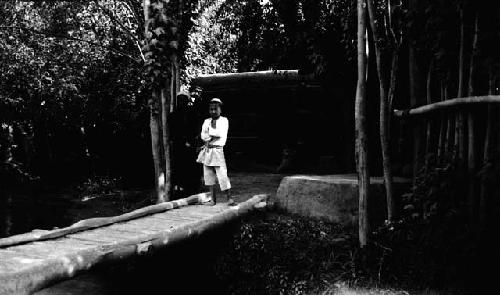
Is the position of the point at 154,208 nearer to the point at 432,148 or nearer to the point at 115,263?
the point at 115,263

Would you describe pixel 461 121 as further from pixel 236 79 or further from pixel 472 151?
pixel 236 79

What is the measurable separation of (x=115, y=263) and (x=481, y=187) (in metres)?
3.25

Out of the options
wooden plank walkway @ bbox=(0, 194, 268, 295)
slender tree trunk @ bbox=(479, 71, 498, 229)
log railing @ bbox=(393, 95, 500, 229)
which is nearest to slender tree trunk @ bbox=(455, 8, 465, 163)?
log railing @ bbox=(393, 95, 500, 229)

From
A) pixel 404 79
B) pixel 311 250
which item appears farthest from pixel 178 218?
pixel 404 79

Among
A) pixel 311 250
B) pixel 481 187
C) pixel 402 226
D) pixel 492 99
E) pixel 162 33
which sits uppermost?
pixel 162 33

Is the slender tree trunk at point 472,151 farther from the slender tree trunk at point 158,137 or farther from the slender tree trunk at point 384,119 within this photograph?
the slender tree trunk at point 158,137

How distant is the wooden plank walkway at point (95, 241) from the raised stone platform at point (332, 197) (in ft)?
2.57

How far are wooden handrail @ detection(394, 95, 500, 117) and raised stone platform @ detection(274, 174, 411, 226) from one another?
856mm

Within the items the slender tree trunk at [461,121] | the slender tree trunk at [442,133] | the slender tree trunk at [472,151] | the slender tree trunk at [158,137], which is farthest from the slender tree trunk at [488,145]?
the slender tree trunk at [158,137]

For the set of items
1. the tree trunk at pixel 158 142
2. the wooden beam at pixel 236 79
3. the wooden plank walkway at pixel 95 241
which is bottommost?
the wooden plank walkway at pixel 95 241

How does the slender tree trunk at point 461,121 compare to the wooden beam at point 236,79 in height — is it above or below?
below

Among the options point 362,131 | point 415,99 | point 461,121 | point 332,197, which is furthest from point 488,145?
point 332,197

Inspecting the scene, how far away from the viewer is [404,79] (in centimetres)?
736

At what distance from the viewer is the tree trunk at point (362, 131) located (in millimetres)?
4926
